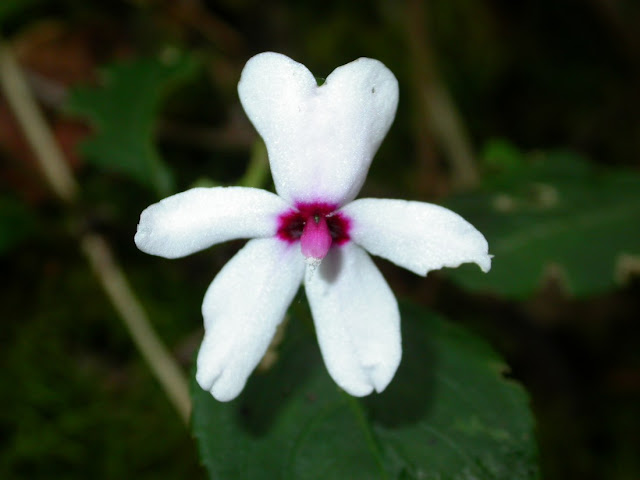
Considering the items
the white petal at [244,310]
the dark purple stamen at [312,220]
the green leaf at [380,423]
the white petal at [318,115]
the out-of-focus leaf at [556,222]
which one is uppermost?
the white petal at [318,115]

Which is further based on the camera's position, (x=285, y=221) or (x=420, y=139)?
(x=420, y=139)

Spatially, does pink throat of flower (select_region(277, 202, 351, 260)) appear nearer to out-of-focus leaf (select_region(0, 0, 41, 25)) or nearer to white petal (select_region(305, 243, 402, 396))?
white petal (select_region(305, 243, 402, 396))

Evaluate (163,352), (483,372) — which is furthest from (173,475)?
(483,372)

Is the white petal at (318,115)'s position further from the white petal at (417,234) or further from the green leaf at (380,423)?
the green leaf at (380,423)

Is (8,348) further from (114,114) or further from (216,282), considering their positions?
(216,282)

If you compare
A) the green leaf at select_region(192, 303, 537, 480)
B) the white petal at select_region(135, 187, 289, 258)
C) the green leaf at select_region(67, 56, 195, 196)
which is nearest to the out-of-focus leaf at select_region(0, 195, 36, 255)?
the green leaf at select_region(67, 56, 195, 196)

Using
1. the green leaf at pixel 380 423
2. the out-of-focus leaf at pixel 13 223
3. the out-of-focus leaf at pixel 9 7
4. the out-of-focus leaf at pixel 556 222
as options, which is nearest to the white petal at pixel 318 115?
the green leaf at pixel 380 423

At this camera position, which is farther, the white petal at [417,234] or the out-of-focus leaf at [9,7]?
the out-of-focus leaf at [9,7]
